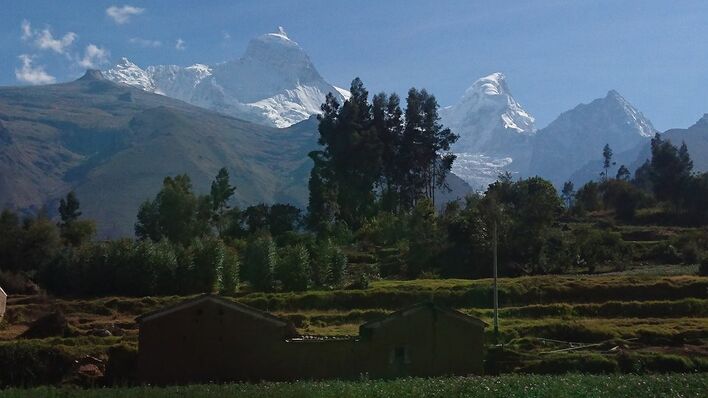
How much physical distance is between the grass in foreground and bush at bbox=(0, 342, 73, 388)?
9.39 meters

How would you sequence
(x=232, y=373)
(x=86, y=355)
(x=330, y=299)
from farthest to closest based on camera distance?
(x=330, y=299), (x=86, y=355), (x=232, y=373)

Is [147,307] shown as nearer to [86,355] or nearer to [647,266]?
[86,355]

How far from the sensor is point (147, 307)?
5350cm

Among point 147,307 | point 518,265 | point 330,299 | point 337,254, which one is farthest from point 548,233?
point 147,307

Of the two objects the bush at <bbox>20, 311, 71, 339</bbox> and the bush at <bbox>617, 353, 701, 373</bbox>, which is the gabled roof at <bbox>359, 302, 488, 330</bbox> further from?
the bush at <bbox>20, 311, 71, 339</bbox>

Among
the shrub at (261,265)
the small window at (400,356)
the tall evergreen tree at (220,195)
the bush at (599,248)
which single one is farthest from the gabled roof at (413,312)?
the tall evergreen tree at (220,195)

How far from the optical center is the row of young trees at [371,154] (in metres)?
82.3

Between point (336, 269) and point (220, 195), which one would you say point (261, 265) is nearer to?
point (336, 269)

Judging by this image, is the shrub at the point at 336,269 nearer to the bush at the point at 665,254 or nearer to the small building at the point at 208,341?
the bush at the point at 665,254

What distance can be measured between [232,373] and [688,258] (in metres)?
42.8

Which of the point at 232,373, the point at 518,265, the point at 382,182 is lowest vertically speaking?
the point at 232,373

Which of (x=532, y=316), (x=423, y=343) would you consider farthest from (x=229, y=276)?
(x=423, y=343)

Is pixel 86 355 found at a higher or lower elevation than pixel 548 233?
lower

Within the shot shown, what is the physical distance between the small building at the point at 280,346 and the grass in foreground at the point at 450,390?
5627 millimetres
